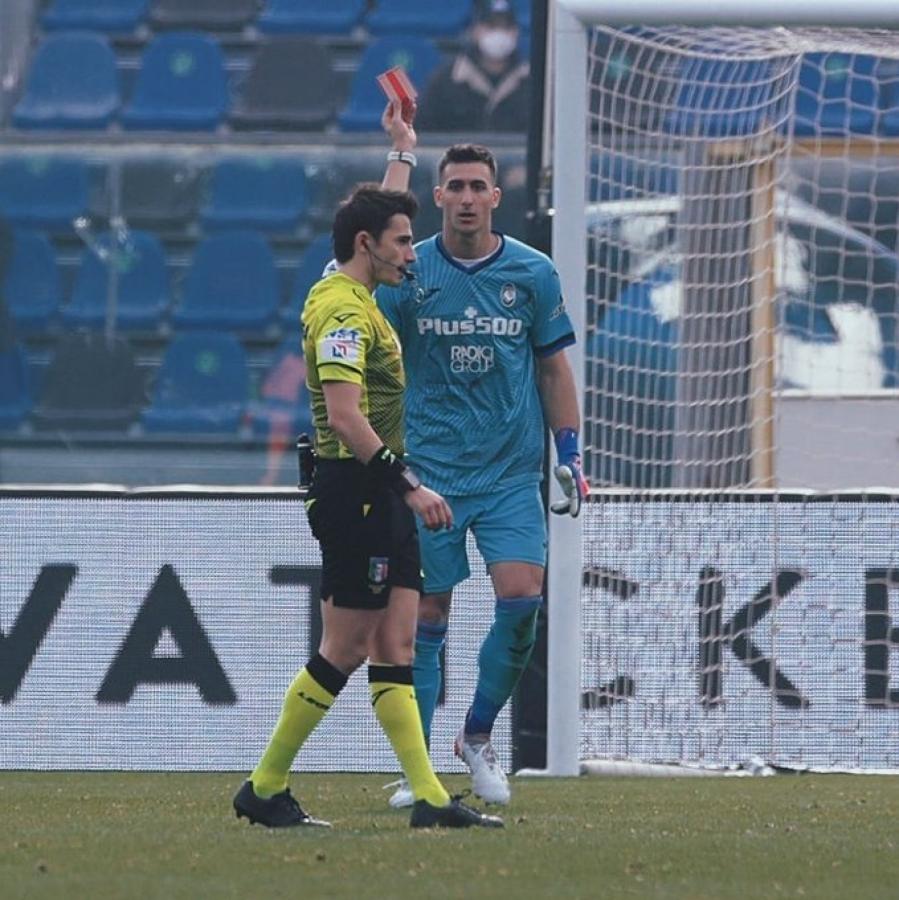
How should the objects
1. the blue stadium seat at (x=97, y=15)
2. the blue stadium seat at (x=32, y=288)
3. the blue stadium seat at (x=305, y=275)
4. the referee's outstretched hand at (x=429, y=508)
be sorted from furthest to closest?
the blue stadium seat at (x=97, y=15) < the blue stadium seat at (x=32, y=288) < the blue stadium seat at (x=305, y=275) < the referee's outstretched hand at (x=429, y=508)

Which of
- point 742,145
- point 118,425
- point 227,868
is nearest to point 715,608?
point 742,145

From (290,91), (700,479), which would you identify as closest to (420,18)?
(290,91)

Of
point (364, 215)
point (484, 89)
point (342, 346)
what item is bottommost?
point (342, 346)

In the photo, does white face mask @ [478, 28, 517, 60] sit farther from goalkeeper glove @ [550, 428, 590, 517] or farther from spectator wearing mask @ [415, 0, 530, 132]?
goalkeeper glove @ [550, 428, 590, 517]

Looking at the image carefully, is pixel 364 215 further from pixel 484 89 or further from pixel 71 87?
pixel 71 87

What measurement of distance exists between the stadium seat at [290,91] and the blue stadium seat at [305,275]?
106cm

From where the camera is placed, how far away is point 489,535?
5.86m

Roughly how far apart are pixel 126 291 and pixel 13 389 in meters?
1.07

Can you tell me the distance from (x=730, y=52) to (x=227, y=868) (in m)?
4.79

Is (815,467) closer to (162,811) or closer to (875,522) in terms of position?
(875,522)

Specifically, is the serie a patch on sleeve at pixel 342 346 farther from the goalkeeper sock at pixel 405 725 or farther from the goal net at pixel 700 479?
the goal net at pixel 700 479

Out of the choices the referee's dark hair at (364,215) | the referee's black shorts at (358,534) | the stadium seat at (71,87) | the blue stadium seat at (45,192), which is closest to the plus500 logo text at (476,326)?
the referee's dark hair at (364,215)

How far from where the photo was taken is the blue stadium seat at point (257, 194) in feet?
46.2

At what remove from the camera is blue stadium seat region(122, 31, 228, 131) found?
47.6ft
